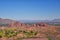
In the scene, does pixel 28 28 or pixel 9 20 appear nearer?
pixel 28 28

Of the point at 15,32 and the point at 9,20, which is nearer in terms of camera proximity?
the point at 15,32

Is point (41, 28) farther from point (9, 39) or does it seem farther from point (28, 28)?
point (9, 39)

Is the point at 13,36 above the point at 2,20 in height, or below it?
below

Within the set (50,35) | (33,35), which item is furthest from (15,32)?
(50,35)

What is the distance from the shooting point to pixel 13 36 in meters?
10.3

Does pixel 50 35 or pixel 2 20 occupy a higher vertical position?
pixel 2 20

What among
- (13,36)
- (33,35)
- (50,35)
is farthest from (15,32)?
(50,35)

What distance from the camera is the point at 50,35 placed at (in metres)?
10.4

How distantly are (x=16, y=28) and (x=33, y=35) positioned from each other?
128cm

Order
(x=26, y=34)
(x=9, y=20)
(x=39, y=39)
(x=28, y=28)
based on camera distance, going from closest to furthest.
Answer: (x=39, y=39) < (x=26, y=34) < (x=28, y=28) < (x=9, y=20)

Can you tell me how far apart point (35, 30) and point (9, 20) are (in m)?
2.82

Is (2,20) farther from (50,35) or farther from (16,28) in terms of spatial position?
(50,35)

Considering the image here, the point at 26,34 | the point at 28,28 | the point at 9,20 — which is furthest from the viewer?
the point at 9,20

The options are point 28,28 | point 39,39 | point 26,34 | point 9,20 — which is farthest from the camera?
point 9,20
